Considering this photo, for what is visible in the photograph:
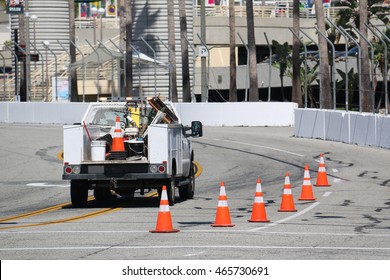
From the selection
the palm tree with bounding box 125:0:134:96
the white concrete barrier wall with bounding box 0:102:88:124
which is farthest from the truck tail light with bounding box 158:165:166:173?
the palm tree with bounding box 125:0:134:96

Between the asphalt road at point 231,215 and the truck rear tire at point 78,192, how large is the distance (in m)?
0.19

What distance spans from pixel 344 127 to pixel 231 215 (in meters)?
21.6

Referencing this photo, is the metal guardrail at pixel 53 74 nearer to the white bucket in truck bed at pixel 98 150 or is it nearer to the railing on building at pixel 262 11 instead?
the railing on building at pixel 262 11

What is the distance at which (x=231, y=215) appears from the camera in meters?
19.1

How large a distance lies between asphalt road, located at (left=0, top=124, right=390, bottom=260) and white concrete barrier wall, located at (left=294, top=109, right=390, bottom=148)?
2.04 ft

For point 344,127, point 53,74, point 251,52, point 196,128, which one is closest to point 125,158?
point 196,128

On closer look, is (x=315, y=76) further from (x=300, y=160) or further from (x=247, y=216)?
(x=247, y=216)

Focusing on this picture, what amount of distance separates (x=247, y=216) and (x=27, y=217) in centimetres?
387

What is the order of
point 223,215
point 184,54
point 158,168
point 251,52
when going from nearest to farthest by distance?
point 223,215 < point 158,168 < point 251,52 < point 184,54

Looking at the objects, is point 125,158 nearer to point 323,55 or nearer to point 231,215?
point 231,215

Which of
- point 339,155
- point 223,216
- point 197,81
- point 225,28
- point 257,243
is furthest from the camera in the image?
point 225,28

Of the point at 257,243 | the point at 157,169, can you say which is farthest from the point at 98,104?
the point at 257,243

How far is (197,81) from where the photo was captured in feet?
259

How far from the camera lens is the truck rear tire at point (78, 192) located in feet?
69.1
